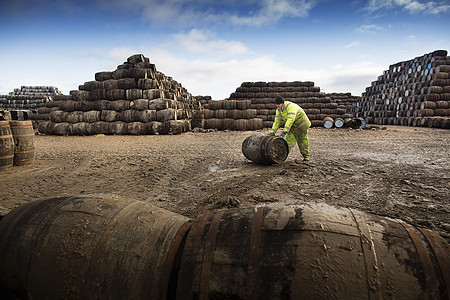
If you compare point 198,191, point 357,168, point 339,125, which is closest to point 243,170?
point 198,191

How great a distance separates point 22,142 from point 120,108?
8.68m

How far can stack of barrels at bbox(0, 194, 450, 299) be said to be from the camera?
1.01 m

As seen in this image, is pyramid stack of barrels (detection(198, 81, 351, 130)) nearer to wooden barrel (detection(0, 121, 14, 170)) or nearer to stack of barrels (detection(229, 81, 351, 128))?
stack of barrels (detection(229, 81, 351, 128))

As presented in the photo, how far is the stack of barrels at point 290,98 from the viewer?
21.2 metres

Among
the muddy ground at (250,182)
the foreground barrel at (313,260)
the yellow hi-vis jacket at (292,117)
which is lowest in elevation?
the muddy ground at (250,182)

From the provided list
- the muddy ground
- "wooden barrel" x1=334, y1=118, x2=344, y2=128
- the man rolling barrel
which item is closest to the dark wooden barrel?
the muddy ground

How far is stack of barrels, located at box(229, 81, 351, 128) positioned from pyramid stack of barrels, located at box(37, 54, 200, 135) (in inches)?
335

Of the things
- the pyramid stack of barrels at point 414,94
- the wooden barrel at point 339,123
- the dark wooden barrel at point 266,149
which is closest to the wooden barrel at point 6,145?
the dark wooden barrel at point 266,149

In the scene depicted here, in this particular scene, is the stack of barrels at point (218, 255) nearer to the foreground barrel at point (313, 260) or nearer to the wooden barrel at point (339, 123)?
the foreground barrel at point (313, 260)

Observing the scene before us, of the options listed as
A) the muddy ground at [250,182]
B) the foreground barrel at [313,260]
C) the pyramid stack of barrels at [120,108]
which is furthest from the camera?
the pyramid stack of barrels at [120,108]

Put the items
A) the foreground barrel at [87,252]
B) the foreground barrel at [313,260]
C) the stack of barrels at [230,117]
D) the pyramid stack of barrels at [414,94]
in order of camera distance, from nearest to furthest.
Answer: the foreground barrel at [313,260]
the foreground barrel at [87,252]
the stack of barrels at [230,117]
the pyramid stack of barrels at [414,94]

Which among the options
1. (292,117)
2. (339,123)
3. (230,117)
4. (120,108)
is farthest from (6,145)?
(339,123)

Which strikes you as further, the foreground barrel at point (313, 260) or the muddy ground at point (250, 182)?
the muddy ground at point (250, 182)

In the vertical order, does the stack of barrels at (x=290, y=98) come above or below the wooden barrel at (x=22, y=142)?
above
